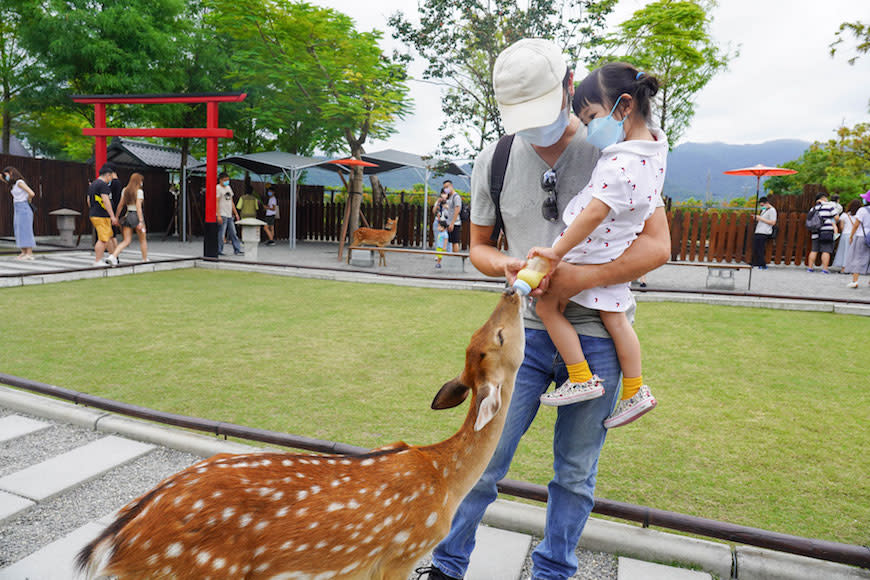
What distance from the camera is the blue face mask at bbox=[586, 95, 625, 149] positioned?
2.07m

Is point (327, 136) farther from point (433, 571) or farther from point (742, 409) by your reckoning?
point (433, 571)

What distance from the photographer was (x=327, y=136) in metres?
21.9

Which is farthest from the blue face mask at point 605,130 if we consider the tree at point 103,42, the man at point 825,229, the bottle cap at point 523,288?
the tree at point 103,42

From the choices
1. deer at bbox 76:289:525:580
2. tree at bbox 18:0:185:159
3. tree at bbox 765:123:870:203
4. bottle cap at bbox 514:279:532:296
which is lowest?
deer at bbox 76:289:525:580

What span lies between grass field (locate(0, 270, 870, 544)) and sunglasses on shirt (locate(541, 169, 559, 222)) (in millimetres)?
1897

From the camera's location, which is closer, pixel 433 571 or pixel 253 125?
pixel 433 571

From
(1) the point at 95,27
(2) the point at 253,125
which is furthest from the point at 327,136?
(1) the point at 95,27

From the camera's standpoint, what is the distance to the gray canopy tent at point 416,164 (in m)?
19.5

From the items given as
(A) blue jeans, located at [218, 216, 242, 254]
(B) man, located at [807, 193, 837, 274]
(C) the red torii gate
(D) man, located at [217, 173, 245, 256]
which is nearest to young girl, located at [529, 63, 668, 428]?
(C) the red torii gate

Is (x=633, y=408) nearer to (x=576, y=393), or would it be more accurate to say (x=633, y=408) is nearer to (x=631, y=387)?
(x=631, y=387)

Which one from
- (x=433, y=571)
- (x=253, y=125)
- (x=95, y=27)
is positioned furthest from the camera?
(x=253, y=125)

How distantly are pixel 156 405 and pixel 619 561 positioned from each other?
11.8 feet

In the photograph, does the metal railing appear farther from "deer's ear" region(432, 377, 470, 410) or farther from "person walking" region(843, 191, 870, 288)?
"person walking" region(843, 191, 870, 288)

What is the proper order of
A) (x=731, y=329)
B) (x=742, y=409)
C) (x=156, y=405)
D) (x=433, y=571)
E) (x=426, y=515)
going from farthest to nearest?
(x=731, y=329), (x=742, y=409), (x=156, y=405), (x=433, y=571), (x=426, y=515)
